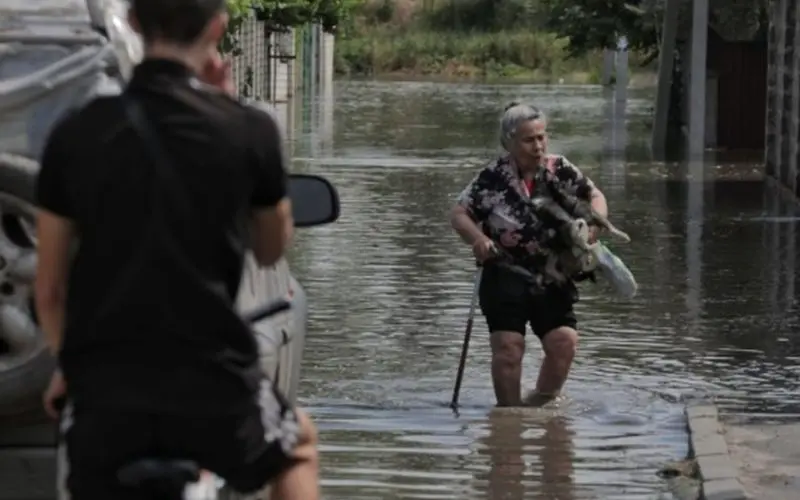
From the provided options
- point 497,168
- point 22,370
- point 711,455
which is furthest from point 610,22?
point 22,370

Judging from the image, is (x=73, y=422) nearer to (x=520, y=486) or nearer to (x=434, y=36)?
(x=520, y=486)

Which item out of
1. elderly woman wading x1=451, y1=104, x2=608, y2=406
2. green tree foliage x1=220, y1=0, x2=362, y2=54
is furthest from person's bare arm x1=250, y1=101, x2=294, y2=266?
green tree foliage x1=220, y1=0, x2=362, y2=54

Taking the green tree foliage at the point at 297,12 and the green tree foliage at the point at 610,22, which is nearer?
the green tree foliage at the point at 610,22

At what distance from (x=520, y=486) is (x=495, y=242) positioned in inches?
70.7

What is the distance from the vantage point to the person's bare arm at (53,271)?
163 inches

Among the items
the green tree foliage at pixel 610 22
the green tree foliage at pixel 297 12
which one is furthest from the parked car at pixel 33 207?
the green tree foliage at pixel 610 22

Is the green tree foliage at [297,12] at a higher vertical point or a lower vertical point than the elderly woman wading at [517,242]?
higher

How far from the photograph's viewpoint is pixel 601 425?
9.53 meters

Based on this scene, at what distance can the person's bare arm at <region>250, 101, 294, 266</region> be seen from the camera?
4.09 meters

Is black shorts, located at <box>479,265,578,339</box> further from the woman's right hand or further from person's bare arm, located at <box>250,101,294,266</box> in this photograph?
person's bare arm, located at <box>250,101,294,266</box>

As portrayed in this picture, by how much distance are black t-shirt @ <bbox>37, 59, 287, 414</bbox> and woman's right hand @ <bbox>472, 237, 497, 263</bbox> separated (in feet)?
17.6

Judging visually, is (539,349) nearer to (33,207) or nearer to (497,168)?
(497,168)

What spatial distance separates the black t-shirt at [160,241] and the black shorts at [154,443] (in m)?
0.03

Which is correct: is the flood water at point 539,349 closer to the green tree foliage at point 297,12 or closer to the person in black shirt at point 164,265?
the person in black shirt at point 164,265
